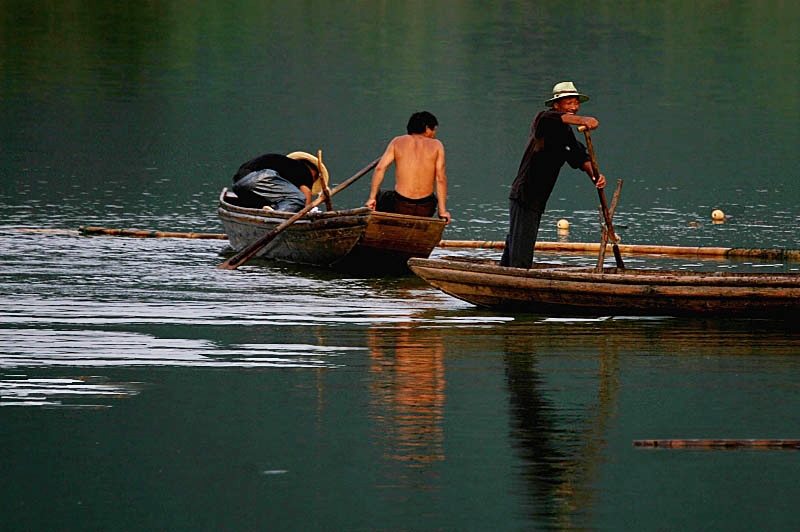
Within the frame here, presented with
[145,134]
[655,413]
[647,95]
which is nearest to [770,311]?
[655,413]

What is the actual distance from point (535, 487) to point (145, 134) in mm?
22010

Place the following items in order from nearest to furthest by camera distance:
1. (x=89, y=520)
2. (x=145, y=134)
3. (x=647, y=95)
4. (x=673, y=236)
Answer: (x=89, y=520)
(x=673, y=236)
(x=145, y=134)
(x=647, y=95)

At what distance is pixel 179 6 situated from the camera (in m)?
66.6

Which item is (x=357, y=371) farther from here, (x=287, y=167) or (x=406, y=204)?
(x=287, y=167)

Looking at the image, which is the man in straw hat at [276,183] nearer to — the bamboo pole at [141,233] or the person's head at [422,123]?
the bamboo pole at [141,233]

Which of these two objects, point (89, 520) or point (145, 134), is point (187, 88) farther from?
point (89, 520)

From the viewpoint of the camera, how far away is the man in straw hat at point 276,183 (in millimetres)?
15562

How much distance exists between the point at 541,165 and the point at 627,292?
1.01 metres

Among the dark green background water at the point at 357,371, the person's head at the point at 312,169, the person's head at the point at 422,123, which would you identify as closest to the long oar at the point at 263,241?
the dark green background water at the point at 357,371

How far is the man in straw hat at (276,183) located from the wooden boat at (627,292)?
3.88 m

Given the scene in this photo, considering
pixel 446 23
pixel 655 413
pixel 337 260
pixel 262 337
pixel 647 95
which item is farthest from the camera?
pixel 446 23

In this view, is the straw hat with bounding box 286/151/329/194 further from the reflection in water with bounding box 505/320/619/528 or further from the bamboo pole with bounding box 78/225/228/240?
the reflection in water with bounding box 505/320/619/528

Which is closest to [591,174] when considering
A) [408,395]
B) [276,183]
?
[408,395]

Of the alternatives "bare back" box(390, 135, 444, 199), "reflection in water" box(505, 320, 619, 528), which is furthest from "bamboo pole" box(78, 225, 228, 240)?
"reflection in water" box(505, 320, 619, 528)
